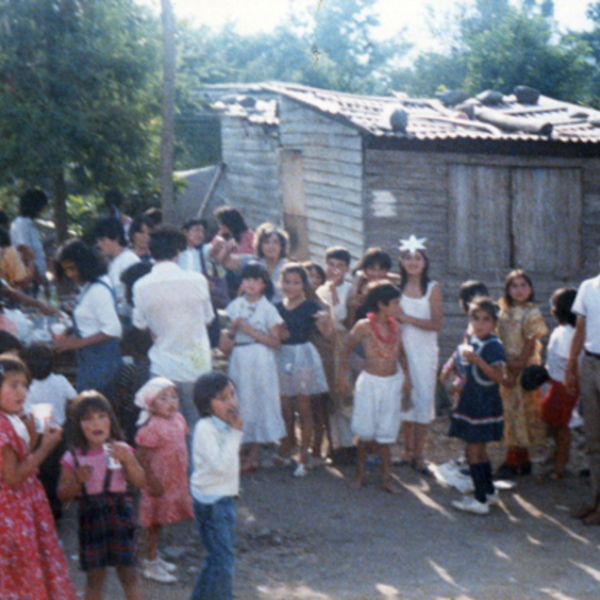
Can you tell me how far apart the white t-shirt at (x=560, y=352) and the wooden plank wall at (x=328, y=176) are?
3666mm

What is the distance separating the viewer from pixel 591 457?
6.38 meters

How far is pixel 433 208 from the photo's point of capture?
34.2ft

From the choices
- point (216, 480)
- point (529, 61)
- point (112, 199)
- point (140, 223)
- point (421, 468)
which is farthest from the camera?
point (529, 61)

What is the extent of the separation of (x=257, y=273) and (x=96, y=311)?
1601 millimetres

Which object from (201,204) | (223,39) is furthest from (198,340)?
(223,39)

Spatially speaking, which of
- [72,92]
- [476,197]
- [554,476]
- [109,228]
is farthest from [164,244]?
[72,92]

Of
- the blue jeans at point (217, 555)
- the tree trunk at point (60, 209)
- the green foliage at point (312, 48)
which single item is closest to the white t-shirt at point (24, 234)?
the tree trunk at point (60, 209)

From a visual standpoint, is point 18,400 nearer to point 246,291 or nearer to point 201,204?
point 246,291

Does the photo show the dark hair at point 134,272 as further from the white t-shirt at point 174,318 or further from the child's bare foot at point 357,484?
the child's bare foot at point 357,484

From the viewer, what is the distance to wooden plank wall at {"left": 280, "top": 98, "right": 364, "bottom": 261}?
423 inches

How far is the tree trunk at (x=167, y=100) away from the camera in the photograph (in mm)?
13258

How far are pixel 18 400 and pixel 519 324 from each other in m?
4.11

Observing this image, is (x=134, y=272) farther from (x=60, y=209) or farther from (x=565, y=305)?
(x=60, y=209)

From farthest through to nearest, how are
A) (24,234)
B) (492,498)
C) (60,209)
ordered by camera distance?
(60,209) < (24,234) < (492,498)
